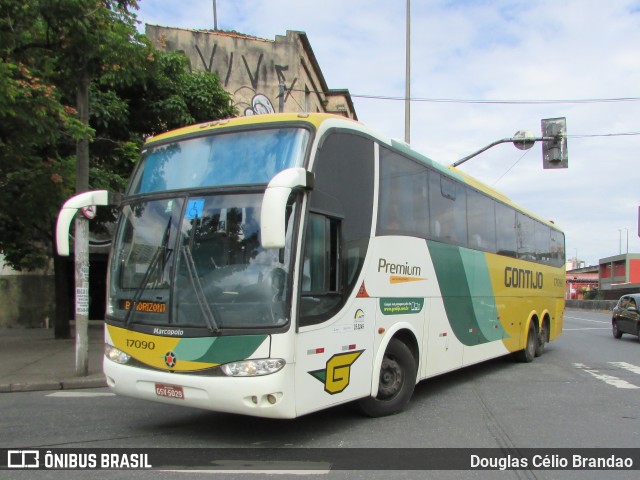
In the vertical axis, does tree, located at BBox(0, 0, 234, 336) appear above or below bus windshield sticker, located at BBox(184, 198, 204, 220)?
above

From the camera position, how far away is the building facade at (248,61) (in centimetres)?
Result: 2398

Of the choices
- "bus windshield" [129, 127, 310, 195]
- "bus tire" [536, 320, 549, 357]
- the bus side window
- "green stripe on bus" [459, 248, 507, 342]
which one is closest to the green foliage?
"bus windshield" [129, 127, 310, 195]

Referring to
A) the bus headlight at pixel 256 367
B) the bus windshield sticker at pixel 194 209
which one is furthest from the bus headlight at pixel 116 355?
the bus windshield sticker at pixel 194 209

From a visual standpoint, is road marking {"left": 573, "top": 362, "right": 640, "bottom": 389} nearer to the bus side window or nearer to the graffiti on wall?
the bus side window

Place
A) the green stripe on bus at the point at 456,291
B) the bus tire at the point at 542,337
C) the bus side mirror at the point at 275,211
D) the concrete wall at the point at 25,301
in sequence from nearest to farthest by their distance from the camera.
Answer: the bus side mirror at the point at 275,211 < the green stripe on bus at the point at 456,291 < the bus tire at the point at 542,337 < the concrete wall at the point at 25,301

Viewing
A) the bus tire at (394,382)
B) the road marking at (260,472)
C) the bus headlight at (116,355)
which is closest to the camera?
the road marking at (260,472)

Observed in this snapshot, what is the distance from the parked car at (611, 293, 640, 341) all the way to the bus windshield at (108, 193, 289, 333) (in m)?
16.7

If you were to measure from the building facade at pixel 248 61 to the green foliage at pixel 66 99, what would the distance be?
9612 millimetres

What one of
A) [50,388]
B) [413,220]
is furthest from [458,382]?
[50,388]

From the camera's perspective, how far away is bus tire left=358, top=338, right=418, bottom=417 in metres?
6.42

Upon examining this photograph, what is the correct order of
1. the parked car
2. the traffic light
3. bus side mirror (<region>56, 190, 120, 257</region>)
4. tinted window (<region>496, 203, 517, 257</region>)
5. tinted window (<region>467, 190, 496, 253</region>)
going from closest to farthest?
bus side mirror (<region>56, 190, 120, 257</region>)
tinted window (<region>467, 190, 496, 253</region>)
tinted window (<region>496, 203, 517, 257</region>)
the traffic light
the parked car

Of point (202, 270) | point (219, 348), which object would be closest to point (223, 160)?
point (202, 270)

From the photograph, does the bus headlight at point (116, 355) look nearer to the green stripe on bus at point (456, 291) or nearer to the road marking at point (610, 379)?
the green stripe on bus at point (456, 291)

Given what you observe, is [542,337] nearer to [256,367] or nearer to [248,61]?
[256,367]
